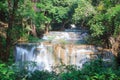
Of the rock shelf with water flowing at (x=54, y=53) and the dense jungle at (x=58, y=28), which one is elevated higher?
the dense jungle at (x=58, y=28)

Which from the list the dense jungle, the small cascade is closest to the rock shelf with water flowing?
the small cascade

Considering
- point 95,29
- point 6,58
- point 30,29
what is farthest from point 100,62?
point 30,29

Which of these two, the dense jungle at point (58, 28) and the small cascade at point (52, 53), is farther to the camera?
the small cascade at point (52, 53)

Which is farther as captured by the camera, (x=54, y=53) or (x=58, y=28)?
(x=58, y=28)

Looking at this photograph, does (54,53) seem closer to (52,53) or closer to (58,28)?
(52,53)

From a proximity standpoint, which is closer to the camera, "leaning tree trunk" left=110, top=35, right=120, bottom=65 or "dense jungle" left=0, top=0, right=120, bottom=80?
"dense jungle" left=0, top=0, right=120, bottom=80

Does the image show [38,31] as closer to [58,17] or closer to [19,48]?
[58,17]

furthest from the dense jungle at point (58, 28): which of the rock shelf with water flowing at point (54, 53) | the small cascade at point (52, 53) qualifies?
the small cascade at point (52, 53)

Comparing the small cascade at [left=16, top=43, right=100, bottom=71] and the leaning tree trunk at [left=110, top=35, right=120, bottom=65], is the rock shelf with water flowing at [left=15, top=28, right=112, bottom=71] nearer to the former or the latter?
the small cascade at [left=16, top=43, right=100, bottom=71]

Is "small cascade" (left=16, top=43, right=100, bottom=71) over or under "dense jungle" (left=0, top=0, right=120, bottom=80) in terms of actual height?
under

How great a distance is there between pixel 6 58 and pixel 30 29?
14.3 metres

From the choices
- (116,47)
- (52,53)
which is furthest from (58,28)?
(116,47)

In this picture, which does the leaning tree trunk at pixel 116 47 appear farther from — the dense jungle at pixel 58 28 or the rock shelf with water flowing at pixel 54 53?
the rock shelf with water flowing at pixel 54 53

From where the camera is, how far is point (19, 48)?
57.4 feet
